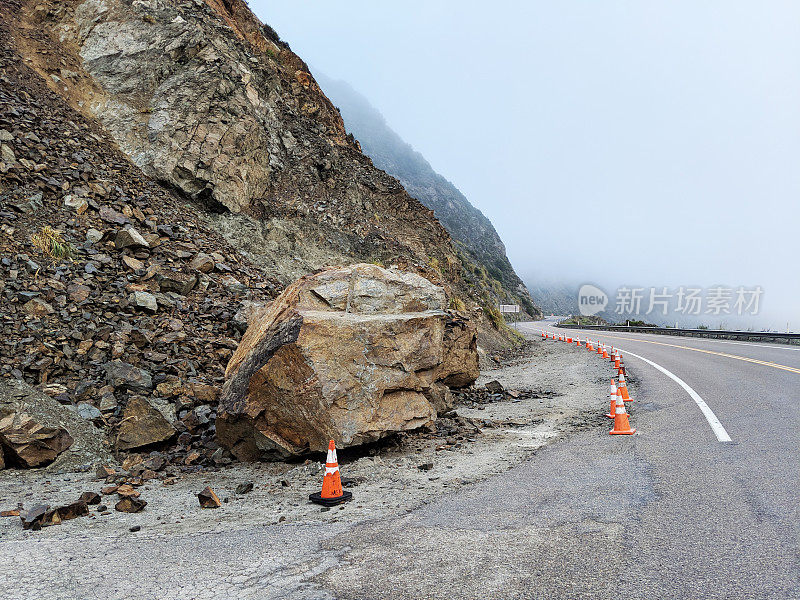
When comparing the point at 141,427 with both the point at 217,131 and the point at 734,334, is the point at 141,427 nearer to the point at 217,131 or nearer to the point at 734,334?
the point at 217,131

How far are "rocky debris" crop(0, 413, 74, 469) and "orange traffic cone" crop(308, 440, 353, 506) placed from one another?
13.7ft

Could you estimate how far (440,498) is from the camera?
5.11 meters

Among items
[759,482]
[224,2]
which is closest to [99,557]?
[759,482]

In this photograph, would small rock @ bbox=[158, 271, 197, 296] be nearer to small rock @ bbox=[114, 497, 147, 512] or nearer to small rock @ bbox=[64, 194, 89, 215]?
small rock @ bbox=[64, 194, 89, 215]

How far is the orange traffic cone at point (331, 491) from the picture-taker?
5.20 metres

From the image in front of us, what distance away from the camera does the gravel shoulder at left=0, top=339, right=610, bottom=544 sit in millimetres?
4809

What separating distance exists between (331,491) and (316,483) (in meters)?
0.97

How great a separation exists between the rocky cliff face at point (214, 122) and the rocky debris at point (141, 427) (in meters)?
8.78

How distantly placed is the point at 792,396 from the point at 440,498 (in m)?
8.30

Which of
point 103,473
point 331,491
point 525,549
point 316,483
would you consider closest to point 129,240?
point 103,473

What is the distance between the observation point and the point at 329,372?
6.71 metres

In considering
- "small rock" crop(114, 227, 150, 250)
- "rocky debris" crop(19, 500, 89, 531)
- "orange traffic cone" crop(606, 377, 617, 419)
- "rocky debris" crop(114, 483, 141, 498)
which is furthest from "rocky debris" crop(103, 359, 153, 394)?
"orange traffic cone" crop(606, 377, 617, 419)

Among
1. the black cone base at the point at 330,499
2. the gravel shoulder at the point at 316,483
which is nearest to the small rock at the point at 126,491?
the gravel shoulder at the point at 316,483

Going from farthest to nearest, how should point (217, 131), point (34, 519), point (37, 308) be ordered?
point (217, 131)
point (37, 308)
point (34, 519)
